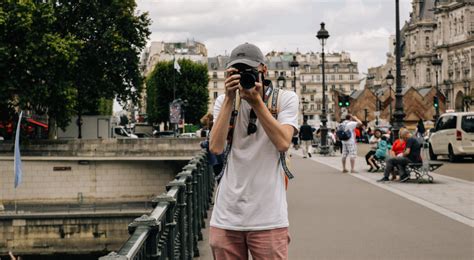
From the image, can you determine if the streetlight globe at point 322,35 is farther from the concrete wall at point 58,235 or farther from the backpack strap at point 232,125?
the backpack strap at point 232,125

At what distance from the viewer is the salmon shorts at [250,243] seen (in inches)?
153

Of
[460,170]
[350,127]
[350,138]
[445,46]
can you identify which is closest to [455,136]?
[460,170]

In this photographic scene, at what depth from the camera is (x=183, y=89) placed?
291 feet

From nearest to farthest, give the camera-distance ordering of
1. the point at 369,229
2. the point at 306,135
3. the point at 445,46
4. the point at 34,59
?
the point at 369,229 < the point at 306,135 < the point at 34,59 < the point at 445,46

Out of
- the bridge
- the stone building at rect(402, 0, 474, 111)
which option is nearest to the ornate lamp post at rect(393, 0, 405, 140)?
the bridge

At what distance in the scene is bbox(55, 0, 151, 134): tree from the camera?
158ft

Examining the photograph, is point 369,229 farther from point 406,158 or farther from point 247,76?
point 406,158

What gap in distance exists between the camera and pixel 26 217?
32.6 meters

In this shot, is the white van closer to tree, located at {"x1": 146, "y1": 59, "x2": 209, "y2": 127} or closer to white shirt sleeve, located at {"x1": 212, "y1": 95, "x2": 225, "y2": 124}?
white shirt sleeve, located at {"x1": 212, "y1": 95, "x2": 225, "y2": 124}

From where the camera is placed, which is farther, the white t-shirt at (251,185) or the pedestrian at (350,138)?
the pedestrian at (350,138)

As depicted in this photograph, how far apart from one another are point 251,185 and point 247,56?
68 cm

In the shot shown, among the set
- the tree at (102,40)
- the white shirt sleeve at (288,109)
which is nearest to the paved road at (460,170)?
the white shirt sleeve at (288,109)

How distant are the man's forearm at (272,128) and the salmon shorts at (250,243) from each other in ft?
1.50

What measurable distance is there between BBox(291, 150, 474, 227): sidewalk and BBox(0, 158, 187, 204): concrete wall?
29.6m
